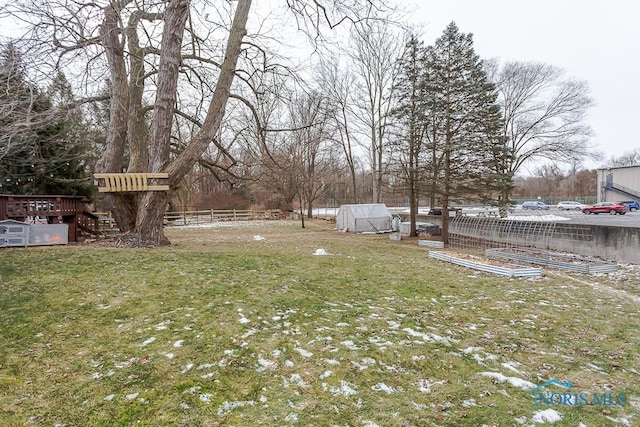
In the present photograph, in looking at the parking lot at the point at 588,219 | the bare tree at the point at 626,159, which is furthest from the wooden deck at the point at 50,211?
the bare tree at the point at 626,159

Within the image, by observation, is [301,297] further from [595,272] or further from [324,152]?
[324,152]

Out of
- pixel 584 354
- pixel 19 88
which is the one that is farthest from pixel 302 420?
pixel 19 88

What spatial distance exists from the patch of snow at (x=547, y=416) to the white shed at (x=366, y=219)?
18.3m

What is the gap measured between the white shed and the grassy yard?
591 inches

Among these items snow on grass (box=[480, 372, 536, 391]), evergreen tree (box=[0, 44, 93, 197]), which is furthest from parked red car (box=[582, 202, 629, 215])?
evergreen tree (box=[0, 44, 93, 197])

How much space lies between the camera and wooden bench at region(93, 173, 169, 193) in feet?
27.3

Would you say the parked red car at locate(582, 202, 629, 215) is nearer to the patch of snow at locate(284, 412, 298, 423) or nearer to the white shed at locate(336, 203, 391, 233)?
the white shed at locate(336, 203, 391, 233)

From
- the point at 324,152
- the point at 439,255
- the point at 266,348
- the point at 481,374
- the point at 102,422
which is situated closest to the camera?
the point at 102,422

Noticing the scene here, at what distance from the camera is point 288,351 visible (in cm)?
323

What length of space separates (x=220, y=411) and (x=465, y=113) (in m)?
14.8

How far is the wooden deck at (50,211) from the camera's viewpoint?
8.54m

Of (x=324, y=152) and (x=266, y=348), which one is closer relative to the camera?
(x=266, y=348)

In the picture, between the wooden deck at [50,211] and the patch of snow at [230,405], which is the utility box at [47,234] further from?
the patch of snow at [230,405]

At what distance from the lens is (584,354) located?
3.61 metres
